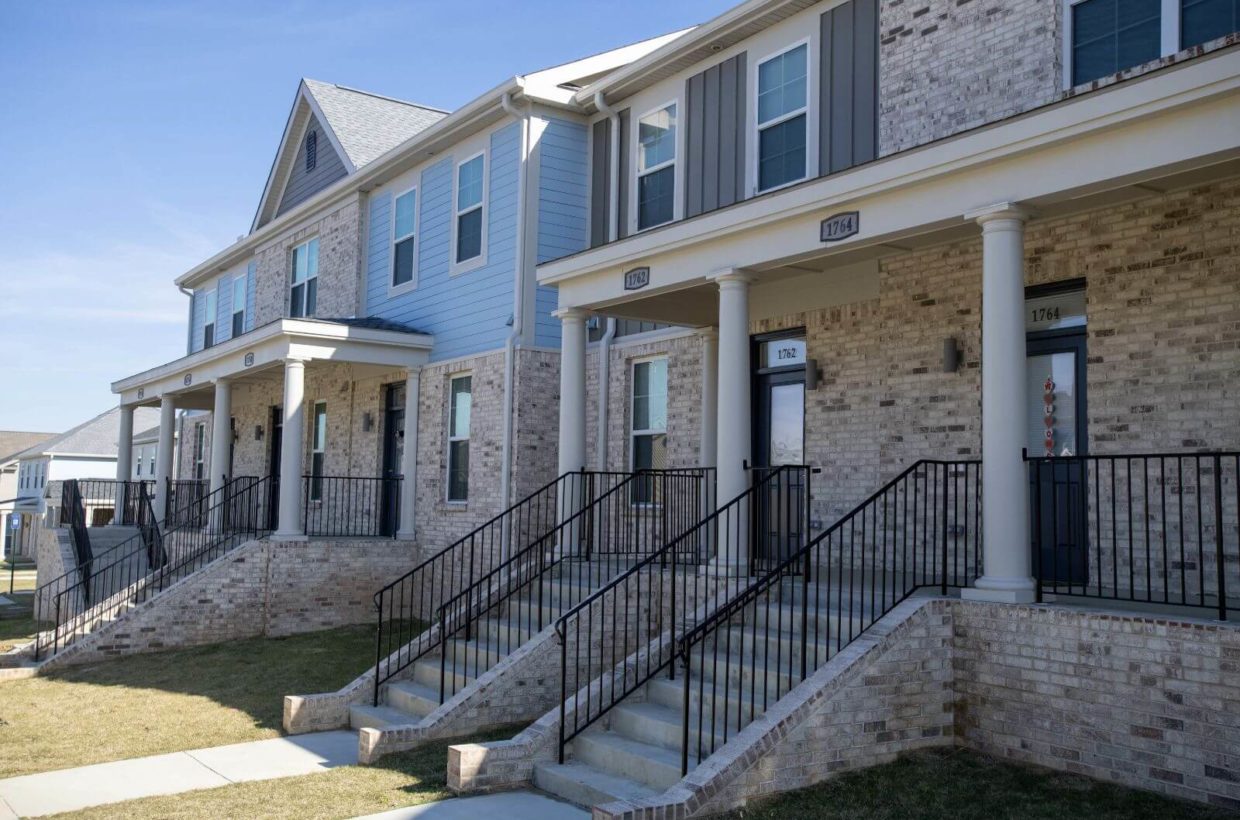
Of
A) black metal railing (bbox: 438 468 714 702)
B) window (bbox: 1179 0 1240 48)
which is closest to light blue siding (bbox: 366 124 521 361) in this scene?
black metal railing (bbox: 438 468 714 702)

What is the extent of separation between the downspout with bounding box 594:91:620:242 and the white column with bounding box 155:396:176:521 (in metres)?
11.1

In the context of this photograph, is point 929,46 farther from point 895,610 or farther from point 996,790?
point 996,790

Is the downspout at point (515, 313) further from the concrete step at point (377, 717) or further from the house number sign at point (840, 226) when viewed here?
the house number sign at point (840, 226)

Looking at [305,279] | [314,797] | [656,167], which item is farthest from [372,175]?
[314,797]

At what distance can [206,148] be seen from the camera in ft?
77.7

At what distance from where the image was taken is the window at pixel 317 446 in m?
19.7

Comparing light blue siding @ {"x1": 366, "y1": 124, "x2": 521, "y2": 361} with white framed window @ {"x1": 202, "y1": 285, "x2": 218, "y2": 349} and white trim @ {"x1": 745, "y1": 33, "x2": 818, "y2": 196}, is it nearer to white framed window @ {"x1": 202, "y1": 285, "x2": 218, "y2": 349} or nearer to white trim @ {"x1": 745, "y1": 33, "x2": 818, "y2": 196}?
white trim @ {"x1": 745, "y1": 33, "x2": 818, "y2": 196}

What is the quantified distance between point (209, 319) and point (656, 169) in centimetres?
1533

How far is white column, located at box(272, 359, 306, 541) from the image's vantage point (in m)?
15.4

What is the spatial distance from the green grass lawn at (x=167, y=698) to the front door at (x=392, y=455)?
2495 millimetres

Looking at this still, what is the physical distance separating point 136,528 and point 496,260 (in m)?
10.4

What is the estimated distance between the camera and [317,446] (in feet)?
65.3

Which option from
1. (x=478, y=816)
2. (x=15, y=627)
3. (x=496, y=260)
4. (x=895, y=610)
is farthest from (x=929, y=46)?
(x=15, y=627)

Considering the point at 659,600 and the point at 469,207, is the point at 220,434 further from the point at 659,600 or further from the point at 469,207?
the point at 659,600
